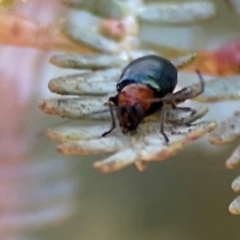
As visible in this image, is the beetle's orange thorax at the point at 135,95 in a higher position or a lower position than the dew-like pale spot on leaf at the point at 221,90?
higher

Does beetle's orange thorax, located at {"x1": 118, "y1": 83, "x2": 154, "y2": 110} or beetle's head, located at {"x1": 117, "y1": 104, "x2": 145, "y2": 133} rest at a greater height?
beetle's orange thorax, located at {"x1": 118, "y1": 83, "x2": 154, "y2": 110}

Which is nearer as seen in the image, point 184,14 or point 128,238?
point 128,238

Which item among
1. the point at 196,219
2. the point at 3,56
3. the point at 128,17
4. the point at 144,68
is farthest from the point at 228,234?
the point at 3,56

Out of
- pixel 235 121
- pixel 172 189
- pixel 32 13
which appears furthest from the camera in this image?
pixel 32 13

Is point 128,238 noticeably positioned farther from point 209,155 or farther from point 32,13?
point 32,13

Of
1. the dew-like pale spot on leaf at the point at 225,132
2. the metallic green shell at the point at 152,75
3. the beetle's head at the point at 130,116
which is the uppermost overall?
the metallic green shell at the point at 152,75

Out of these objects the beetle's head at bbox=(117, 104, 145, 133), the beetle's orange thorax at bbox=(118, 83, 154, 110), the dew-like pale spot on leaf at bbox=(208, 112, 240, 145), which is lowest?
the dew-like pale spot on leaf at bbox=(208, 112, 240, 145)
